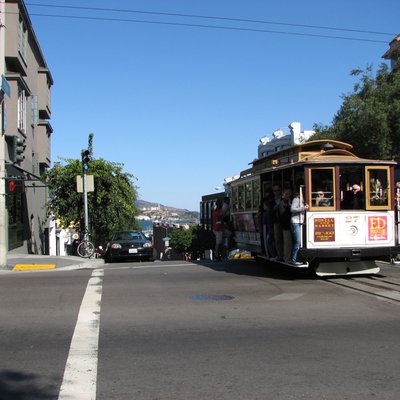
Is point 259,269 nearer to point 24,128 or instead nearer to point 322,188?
point 322,188

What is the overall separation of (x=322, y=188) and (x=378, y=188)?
131 centimetres

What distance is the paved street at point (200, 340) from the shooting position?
480cm

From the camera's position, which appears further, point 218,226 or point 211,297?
point 218,226

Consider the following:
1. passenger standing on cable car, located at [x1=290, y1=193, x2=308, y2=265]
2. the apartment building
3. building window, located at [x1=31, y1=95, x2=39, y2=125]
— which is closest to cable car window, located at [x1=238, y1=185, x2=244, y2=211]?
passenger standing on cable car, located at [x1=290, y1=193, x2=308, y2=265]

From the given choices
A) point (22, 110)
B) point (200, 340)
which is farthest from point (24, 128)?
point (200, 340)

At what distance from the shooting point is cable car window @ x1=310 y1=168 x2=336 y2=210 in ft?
36.9

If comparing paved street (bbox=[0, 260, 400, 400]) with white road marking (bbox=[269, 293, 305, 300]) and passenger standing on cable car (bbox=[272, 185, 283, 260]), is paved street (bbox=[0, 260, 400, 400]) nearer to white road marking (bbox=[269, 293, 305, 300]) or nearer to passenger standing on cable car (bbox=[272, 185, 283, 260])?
white road marking (bbox=[269, 293, 305, 300])

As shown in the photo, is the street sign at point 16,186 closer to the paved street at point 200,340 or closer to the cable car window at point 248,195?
the paved street at point 200,340

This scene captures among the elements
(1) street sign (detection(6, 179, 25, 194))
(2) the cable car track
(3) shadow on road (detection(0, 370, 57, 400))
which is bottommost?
(3) shadow on road (detection(0, 370, 57, 400))

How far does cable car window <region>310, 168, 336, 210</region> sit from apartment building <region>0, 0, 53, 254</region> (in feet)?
28.6

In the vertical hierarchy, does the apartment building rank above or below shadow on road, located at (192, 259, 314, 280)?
above

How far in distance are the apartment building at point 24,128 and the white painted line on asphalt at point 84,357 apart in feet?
28.0

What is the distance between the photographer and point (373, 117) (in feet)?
76.2

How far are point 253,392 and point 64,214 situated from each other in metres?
24.4
